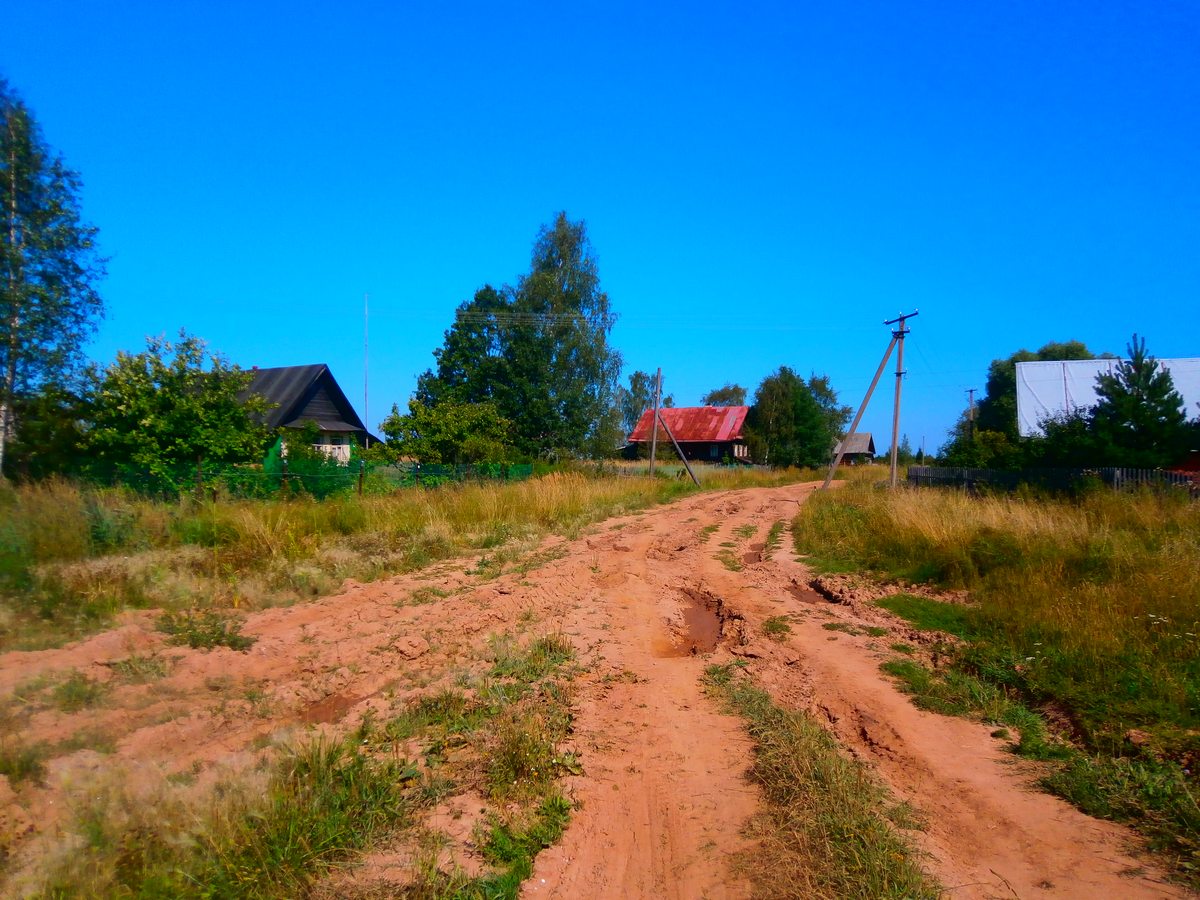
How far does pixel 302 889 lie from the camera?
3.16m

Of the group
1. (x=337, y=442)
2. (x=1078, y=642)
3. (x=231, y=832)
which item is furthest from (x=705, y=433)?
(x=231, y=832)

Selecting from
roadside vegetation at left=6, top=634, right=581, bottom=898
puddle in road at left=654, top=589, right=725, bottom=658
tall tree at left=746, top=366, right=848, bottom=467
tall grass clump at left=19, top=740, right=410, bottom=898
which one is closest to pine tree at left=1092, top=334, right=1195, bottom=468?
puddle in road at left=654, top=589, right=725, bottom=658

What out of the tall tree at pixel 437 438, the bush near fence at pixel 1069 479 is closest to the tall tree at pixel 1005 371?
the bush near fence at pixel 1069 479

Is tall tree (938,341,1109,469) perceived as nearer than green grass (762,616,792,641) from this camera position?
No

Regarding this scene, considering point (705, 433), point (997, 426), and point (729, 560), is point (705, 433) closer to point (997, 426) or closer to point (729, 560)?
point (997, 426)

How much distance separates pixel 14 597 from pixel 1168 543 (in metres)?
14.4

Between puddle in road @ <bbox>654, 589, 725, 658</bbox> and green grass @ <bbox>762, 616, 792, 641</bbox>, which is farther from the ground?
green grass @ <bbox>762, 616, 792, 641</bbox>

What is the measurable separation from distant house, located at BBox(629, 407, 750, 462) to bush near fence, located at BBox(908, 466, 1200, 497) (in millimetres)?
30942

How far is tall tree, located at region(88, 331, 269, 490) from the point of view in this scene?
13977 mm

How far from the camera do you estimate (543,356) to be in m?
32.7

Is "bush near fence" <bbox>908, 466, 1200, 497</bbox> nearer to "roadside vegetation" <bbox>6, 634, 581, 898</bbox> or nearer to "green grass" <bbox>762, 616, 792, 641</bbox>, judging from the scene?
"green grass" <bbox>762, 616, 792, 641</bbox>

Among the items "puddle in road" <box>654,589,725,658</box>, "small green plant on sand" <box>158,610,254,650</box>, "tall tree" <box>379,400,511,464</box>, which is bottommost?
"puddle in road" <box>654,589,725,658</box>

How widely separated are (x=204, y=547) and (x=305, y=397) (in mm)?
17735

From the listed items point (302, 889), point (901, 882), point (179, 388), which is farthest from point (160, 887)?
point (179, 388)
